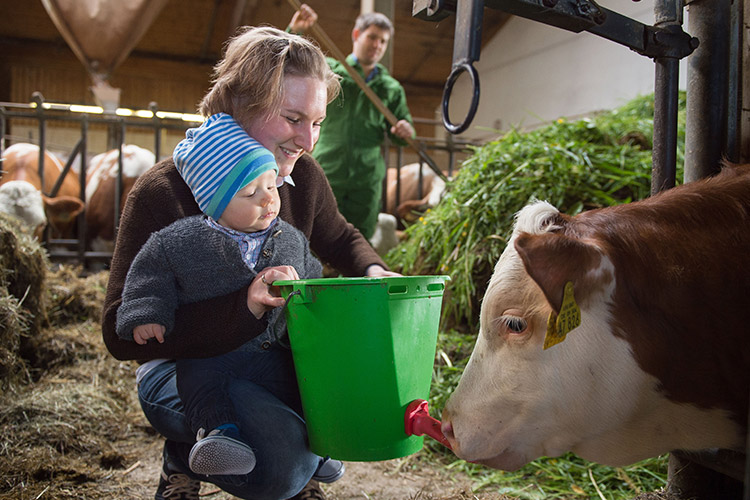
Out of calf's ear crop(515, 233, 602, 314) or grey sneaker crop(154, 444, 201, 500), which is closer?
calf's ear crop(515, 233, 602, 314)

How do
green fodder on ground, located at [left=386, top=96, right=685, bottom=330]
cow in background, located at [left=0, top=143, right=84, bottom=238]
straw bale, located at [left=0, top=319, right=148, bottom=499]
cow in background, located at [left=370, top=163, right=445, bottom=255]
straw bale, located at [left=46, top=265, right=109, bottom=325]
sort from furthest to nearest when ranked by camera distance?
cow in background, located at [left=370, top=163, right=445, bottom=255] < cow in background, located at [left=0, top=143, right=84, bottom=238] < straw bale, located at [left=46, top=265, right=109, bottom=325] < green fodder on ground, located at [left=386, top=96, right=685, bottom=330] < straw bale, located at [left=0, top=319, right=148, bottom=499]

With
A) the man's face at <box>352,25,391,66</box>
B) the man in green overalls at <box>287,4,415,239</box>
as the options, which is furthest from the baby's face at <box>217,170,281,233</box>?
the man's face at <box>352,25,391,66</box>

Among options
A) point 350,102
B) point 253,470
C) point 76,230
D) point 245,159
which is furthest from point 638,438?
point 76,230

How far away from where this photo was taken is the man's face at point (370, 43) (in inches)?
169

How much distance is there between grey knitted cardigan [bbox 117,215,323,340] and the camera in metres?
1.45

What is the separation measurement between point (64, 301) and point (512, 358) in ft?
11.0

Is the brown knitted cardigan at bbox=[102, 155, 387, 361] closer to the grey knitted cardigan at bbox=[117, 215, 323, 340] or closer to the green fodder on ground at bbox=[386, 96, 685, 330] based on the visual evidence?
the grey knitted cardigan at bbox=[117, 215, 323, 340]

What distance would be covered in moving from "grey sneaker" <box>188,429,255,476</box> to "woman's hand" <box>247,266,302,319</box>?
298 mm

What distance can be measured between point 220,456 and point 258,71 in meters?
0.94

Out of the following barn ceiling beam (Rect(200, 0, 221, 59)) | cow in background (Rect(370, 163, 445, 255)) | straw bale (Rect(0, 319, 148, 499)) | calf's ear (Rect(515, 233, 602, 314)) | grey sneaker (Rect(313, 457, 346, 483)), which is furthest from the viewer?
barn ceiling beam (Rect(200, 0, 221, 59))

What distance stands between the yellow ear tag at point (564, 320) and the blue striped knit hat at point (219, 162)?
0.75 m

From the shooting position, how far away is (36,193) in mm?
4949

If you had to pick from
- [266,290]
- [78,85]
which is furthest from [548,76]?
[266,290]

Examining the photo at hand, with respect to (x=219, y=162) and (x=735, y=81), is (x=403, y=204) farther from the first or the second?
(x=219, y=162)
